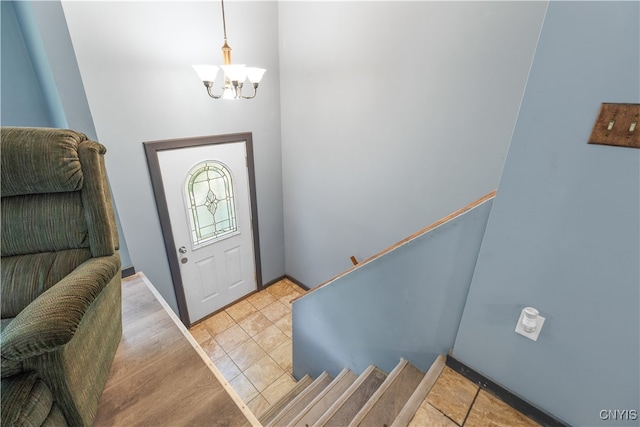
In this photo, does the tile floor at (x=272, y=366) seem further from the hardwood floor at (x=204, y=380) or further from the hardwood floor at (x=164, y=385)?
the hardwood floor at (x=164, y=385)

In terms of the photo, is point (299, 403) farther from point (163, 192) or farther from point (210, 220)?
point (163, 192)

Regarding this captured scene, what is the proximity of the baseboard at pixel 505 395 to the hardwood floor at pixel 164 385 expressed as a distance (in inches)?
40.0

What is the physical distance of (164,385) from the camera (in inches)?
61.5

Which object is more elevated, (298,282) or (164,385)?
(164,385)

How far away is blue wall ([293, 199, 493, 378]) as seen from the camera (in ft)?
3.96

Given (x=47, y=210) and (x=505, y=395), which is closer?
(x=505, y=395)

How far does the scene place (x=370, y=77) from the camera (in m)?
2.25

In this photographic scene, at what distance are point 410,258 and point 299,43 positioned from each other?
2.29 m

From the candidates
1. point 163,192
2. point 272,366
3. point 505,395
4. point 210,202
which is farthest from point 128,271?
point 505,395

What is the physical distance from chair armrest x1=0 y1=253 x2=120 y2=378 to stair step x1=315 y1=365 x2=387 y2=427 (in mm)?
1239

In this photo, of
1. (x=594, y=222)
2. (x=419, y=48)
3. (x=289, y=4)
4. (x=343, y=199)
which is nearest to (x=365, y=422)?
(x=594, y=222)

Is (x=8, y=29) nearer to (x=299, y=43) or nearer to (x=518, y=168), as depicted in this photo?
(x=299, y=43)

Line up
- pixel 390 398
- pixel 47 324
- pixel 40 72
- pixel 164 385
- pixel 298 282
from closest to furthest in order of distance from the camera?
pixel 47 324
pixel 390 398
pixel 164 385
pixel 40 72
pixel 298 282

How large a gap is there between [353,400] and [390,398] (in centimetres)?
29
